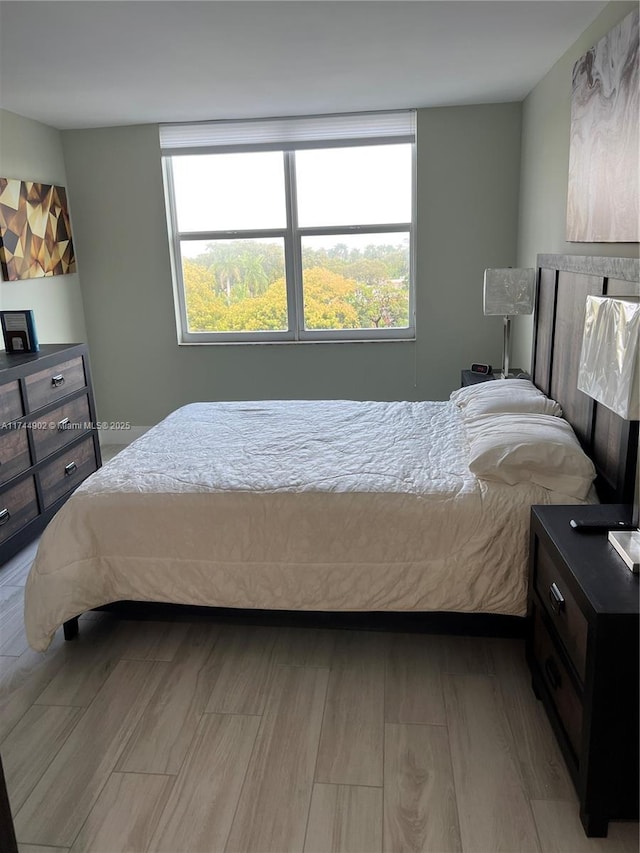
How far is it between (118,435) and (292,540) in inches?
128

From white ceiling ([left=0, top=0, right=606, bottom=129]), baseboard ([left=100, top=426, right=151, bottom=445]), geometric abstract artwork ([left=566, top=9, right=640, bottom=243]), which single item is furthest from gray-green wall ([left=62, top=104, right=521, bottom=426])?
geometric abstract artwork ([left=566, top=9, right=640, bottom=243])

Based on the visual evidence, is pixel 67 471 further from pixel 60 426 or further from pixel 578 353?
pixel 578 353

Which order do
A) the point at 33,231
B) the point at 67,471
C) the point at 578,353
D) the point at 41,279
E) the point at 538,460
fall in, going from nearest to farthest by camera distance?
the point at 538,460 < the point at 578,353 < the point at 67,471 < the point at 33,231 < the point at 41,279

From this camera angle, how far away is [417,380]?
467 centimetres

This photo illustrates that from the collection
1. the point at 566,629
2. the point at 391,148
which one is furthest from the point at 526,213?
the point at 566,629

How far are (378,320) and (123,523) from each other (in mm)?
2912

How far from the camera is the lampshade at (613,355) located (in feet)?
4.88

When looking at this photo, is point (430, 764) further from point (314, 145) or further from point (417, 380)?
point (314, 145)

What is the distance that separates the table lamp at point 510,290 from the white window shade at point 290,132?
4.59 feet

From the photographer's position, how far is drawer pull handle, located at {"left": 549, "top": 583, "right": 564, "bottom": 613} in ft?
5.69

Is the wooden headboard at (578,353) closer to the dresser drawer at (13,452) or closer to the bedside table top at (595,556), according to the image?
the bedside table top at (595,556)

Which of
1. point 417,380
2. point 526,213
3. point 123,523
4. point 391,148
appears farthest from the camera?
point 417,380

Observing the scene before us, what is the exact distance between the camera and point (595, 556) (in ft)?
5.52

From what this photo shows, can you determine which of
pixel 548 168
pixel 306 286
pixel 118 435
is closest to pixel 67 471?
pixel 118 435
